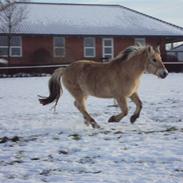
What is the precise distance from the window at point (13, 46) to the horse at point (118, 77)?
3312 centimetres

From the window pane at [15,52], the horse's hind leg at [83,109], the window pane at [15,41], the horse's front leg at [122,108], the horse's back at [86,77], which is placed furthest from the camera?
the window pane at [15,41]

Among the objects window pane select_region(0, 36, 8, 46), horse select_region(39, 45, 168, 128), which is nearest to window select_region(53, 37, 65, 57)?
window pane select_region(0, 36, 8, 46)

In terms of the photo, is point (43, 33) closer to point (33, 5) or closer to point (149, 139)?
point (33, 5)

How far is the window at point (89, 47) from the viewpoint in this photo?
44.8 m

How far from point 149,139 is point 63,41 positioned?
36805mm

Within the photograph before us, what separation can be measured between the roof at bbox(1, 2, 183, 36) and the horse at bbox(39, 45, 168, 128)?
107 feet

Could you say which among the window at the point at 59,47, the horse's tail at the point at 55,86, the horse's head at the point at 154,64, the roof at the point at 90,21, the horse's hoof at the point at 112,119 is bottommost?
the horse's hoof at the point at 112,119

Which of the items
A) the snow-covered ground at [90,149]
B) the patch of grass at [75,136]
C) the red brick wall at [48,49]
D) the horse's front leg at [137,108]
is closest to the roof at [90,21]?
the red brick wall at [48,49]

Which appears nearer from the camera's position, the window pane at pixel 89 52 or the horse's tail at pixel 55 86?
the horse's tail at pixel 55 86

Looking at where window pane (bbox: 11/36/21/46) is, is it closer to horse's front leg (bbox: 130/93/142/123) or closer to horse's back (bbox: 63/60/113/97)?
horse's back (bbox: 63/60/113/97)

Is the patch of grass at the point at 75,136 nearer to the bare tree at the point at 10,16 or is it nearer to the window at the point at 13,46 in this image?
the bare tree at the point at 10,16

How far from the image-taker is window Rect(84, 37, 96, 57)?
44.8 m

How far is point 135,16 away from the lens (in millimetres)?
50438

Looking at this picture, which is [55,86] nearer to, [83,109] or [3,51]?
[83,109]
